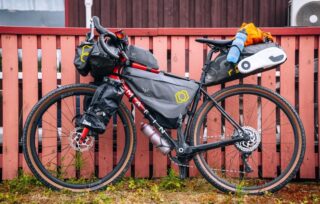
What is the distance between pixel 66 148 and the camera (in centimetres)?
397

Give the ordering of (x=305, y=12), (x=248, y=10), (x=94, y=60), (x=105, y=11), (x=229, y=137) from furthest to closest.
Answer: (x=248, y=10)
(x=105, y=11)
(x=305, y=12)
(x=229, y=137)
(x=94, y=60)

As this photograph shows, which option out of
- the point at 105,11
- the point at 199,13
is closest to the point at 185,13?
the point at 199,13

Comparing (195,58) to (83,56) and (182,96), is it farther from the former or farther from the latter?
(83,56)

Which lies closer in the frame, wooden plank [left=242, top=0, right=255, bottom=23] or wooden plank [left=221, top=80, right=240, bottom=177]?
wooden plank [left=221, top=80, right=240, bottom=177]

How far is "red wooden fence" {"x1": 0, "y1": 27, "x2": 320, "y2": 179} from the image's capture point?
392 cm

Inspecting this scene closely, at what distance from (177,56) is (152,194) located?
1326mm

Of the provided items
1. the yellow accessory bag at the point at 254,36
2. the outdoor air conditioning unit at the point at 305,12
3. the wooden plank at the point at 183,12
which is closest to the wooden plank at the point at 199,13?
the wooden plank at the point at 183,12

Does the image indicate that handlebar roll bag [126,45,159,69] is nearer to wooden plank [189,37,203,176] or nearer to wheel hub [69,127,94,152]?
wooden plank [189,37,203,176]

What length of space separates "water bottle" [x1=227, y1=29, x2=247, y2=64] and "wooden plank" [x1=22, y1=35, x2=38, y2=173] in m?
1.81

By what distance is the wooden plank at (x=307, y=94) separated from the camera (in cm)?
399

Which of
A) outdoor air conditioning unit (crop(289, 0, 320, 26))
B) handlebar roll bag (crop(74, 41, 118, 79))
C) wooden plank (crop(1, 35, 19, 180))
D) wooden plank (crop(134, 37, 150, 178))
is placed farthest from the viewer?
outdoor air conditioning unit (crop(289, 0, 320, 26))

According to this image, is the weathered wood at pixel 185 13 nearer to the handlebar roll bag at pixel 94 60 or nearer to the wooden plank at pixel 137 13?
the wooden plank at pixel 137 13

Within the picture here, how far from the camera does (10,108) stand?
393 cm

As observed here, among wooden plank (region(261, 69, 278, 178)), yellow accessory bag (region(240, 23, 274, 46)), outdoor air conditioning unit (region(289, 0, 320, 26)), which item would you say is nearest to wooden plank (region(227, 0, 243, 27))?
outdoor air conditioning unit (region(289, 0, 320, 26))
